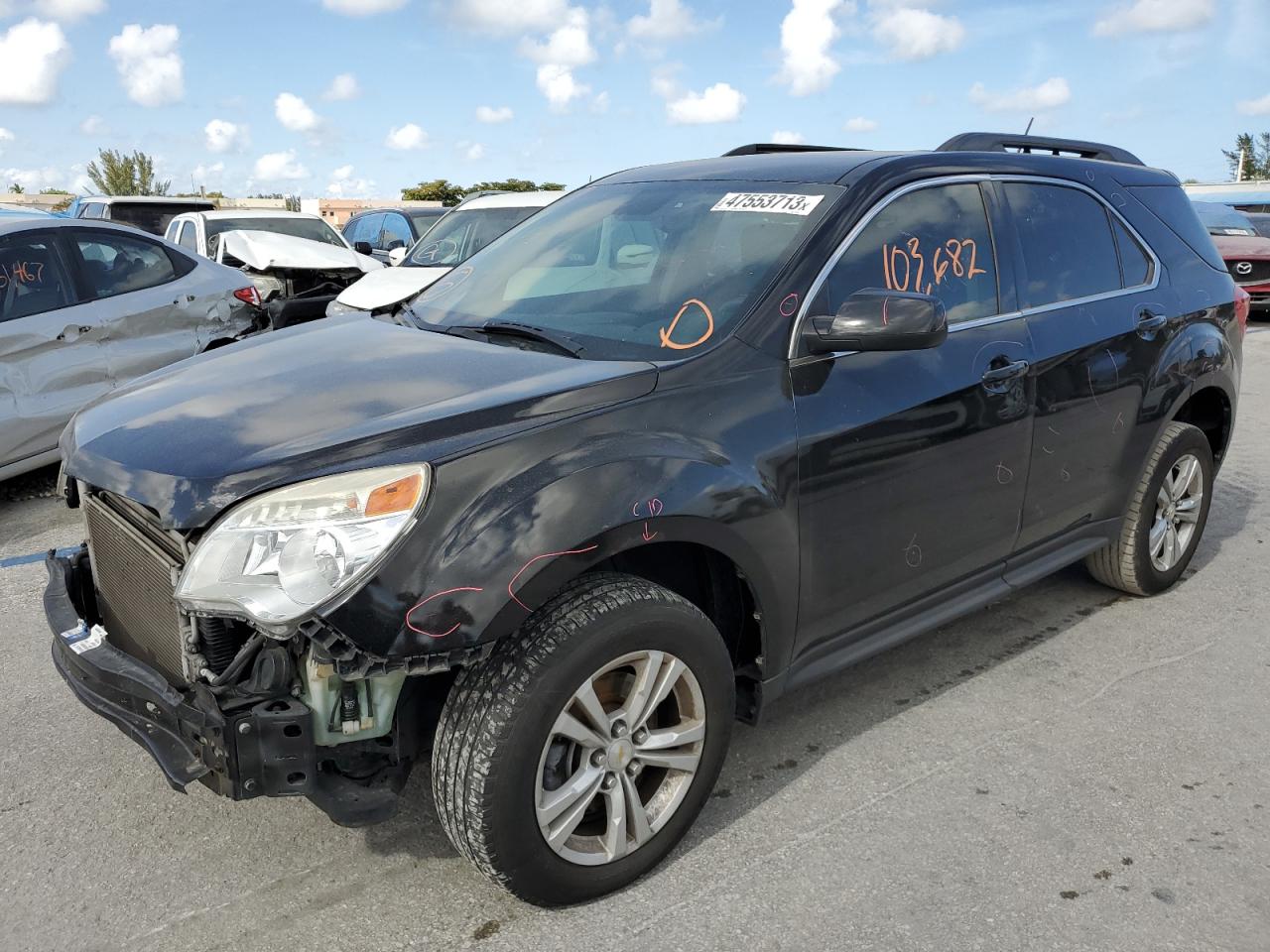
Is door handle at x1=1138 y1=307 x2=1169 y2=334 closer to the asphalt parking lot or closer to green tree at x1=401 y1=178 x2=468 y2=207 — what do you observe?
the asphalt parking lot

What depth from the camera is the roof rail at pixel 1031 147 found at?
4.04m

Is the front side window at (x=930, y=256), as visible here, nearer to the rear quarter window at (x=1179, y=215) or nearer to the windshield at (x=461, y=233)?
the rear quarter window at (x=1179, y=215)

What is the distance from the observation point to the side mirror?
2891 millimetres

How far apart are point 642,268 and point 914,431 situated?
0.97 meters

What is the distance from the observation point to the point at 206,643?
7.95 feet

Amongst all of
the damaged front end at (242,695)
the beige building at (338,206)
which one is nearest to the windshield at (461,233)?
the damaged front end at (242,695)

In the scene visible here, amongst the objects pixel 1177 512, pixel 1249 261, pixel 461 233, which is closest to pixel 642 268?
pixel 1177 512

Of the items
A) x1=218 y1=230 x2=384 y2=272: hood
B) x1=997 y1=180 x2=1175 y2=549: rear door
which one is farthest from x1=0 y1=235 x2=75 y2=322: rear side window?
x1=997 y1=180 x2=1175 y2=549: rear door

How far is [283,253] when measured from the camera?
918 cm

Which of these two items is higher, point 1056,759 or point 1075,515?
point 1075,515

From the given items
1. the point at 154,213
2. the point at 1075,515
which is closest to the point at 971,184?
the point at 1075,515

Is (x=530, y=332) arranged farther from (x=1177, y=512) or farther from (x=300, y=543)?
(x=1177, y=512)

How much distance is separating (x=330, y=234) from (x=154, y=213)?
11.1 ft

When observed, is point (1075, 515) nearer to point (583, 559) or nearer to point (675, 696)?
point (675, 696)
